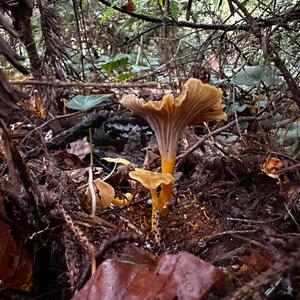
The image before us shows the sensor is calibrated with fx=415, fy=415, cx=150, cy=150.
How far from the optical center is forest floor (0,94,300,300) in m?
0.92

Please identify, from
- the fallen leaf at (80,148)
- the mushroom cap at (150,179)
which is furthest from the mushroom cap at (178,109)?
the fallen leaf at (80,148)

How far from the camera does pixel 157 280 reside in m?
0.92

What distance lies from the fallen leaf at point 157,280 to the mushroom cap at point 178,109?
0.61 meters

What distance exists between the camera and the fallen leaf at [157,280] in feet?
2.90

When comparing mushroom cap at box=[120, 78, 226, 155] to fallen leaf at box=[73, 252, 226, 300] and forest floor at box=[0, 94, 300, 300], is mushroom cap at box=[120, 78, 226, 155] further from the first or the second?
fallen leaf at box=[73, 252, 226, 300]

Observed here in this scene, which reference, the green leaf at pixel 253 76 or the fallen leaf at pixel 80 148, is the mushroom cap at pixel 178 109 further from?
the fallen leaf at pixel 80 148

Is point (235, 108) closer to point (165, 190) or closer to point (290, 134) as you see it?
point (290, 134)

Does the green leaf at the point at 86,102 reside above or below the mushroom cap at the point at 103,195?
above

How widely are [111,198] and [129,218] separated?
10cm

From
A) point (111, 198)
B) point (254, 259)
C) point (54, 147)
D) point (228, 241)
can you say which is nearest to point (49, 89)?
point (54, 147)

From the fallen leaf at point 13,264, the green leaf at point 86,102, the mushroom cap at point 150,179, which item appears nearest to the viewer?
the fallen leaf at point 13,264

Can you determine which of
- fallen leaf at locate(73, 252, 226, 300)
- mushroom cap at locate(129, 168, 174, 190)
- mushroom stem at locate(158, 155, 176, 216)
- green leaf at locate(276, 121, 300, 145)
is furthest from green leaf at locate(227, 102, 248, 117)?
fallen leaf at locate(73, 252, 226, 300)

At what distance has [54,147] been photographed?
239cm

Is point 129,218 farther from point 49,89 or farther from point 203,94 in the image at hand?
point 49,89
